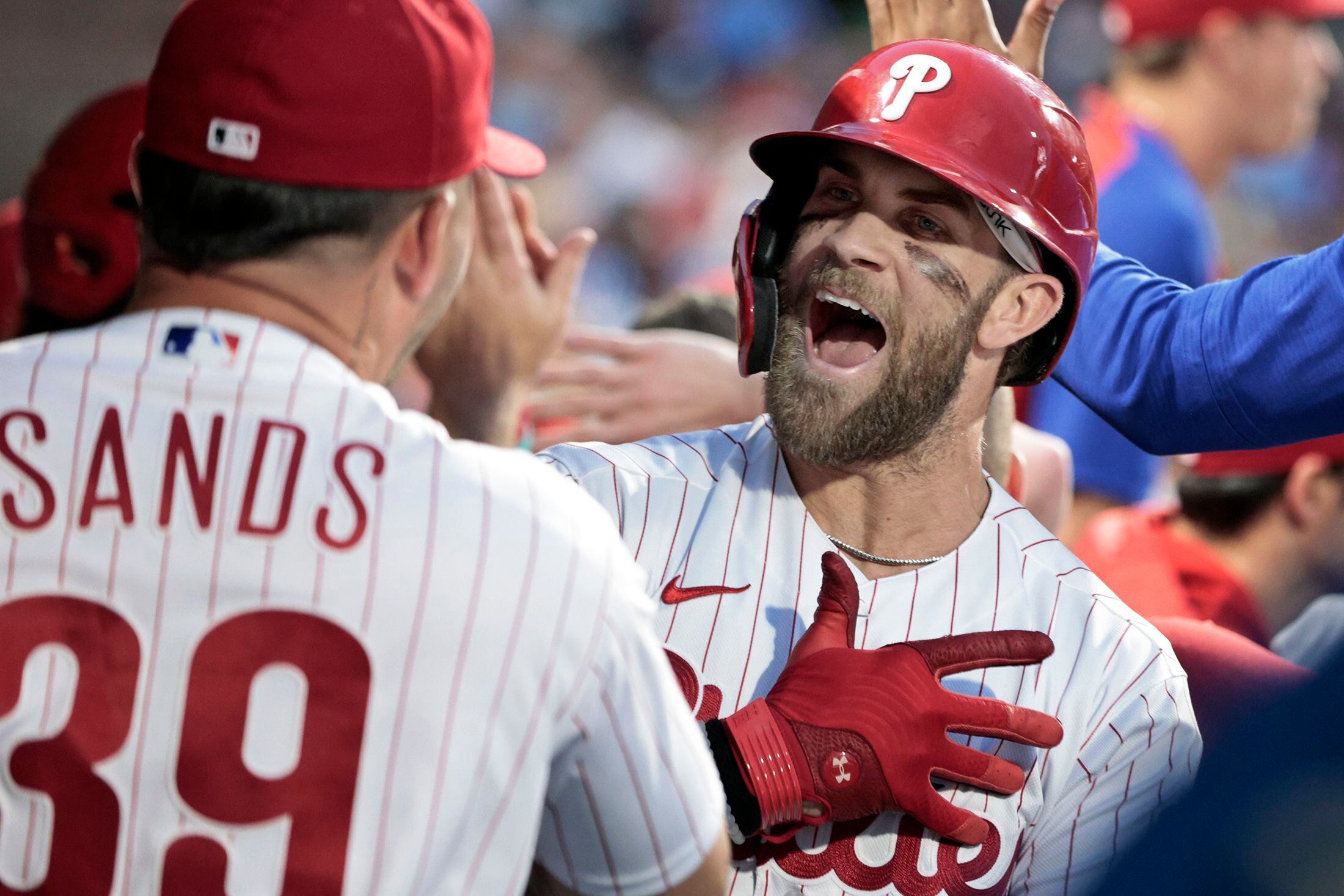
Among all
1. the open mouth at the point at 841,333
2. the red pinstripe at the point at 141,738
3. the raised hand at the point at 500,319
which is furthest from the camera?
the raised hand at the point at 500,319

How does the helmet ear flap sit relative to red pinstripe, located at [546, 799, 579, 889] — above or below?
above

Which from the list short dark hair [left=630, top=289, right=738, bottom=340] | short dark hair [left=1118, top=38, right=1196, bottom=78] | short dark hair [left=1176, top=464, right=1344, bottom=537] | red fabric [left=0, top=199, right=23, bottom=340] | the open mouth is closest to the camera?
the open mouth

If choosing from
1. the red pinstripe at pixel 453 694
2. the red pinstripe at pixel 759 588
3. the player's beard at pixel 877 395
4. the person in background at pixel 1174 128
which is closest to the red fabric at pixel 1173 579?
the person in background at pixel 1174 128

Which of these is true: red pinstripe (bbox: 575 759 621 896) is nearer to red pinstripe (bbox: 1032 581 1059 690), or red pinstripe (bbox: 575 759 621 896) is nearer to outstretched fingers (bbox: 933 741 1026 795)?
outstretched fingers (bbox: 933 741 1026 795)

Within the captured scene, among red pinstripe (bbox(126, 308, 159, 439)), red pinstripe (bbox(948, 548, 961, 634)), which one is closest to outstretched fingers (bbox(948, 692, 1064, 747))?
red pinstripe (bbox(948, 548, 961, 634))

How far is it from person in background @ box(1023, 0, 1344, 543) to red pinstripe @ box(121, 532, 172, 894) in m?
3.69

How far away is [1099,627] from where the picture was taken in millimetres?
2209

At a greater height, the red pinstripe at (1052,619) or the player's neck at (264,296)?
the player's neck at (264,296)

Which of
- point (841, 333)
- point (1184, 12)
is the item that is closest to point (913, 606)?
point (841, 333)

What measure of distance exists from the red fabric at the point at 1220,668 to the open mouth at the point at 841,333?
0.74 meters

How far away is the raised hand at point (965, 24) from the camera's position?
2656 mm

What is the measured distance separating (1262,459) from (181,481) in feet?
11.4

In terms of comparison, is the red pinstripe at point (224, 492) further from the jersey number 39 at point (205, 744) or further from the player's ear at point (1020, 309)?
the player's ear at point (1020, 309)

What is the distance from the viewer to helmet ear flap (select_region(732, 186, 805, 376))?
Answer: 2.41m
